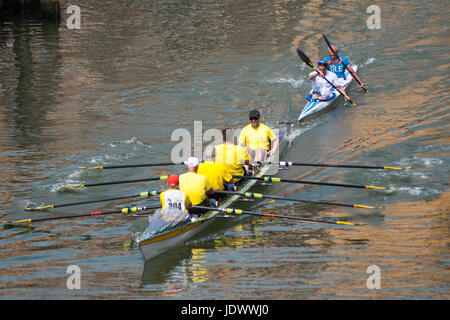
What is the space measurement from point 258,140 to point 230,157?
1645 mm

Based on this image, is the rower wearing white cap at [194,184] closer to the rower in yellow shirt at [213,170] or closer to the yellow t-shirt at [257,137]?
the rower in yellow shirt at [213,170]

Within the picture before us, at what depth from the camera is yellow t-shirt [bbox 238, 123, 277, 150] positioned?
1616cm

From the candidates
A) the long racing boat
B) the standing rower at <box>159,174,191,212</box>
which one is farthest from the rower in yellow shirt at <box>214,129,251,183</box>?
the standing rower at <box>159,174,191,212</box>

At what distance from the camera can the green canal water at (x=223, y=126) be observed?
11750 millimetres

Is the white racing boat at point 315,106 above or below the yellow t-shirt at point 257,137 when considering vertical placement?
above

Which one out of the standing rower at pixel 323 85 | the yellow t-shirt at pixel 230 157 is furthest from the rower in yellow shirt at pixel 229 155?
the standing rower at pixel 323 85

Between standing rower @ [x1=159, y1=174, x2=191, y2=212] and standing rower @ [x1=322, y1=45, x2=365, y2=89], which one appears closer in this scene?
standing rower @ [x1=159, y1=174, x2=191, y2=212]

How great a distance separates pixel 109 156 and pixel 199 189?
18.6 ft

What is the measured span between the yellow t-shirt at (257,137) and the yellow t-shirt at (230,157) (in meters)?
→ 1.27

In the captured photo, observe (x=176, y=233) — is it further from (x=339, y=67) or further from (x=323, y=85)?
(x=339, y=67)

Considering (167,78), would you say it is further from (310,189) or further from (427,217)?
(427,217)

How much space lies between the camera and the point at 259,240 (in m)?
13.2

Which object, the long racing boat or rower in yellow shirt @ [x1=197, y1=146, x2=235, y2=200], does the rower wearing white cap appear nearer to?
the long racing boat

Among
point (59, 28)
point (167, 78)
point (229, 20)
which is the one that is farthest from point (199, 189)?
point (59, 28)
